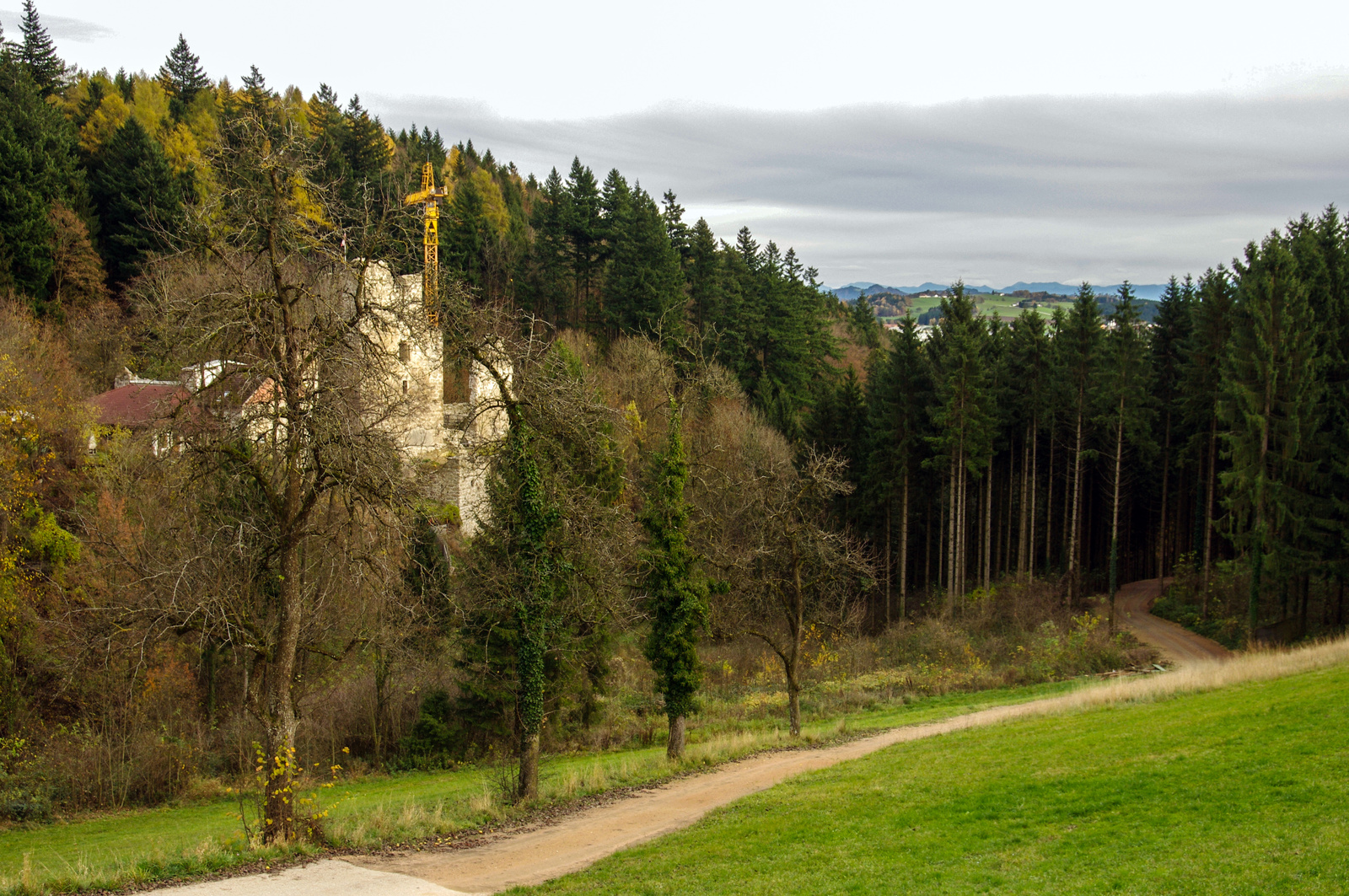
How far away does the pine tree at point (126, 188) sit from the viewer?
48.3m

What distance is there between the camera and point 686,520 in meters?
20.7

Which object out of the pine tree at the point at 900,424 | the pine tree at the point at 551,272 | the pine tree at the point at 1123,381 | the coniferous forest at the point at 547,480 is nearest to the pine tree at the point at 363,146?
the coniferous forest at the point at 547,480

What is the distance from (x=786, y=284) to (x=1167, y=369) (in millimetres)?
25370

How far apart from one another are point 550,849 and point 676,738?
773 centimetres

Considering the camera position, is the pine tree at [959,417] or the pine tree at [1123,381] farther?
the pine tree at [959,417]

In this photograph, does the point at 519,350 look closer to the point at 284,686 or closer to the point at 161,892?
the point at 284,686

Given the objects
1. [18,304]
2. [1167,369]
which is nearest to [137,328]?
[18,304]

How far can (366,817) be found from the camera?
13.8 m

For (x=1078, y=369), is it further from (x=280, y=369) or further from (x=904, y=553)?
(x=280, y=369)

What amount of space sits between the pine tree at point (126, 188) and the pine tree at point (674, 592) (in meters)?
40.5

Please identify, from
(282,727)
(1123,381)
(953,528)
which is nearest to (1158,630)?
(953,528)

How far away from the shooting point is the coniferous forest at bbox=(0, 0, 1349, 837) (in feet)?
39.8

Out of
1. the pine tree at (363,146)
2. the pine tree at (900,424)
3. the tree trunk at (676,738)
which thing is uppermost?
the pine tree at (363,146)

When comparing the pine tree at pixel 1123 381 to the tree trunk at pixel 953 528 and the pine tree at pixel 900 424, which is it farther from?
the pine tree at pixel 900 424
